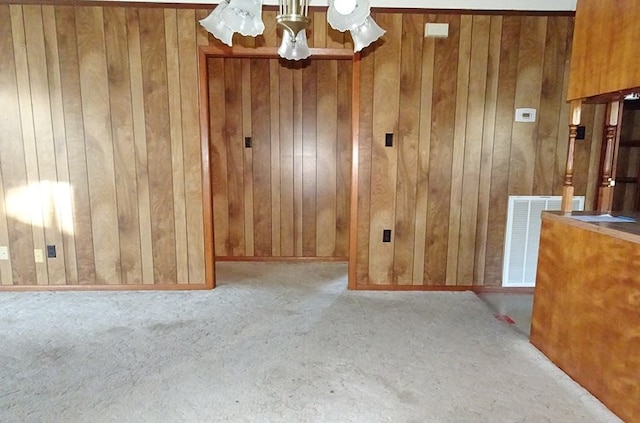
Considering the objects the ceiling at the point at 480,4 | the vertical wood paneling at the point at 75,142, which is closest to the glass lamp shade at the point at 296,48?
the ceiling at the point at 480,4

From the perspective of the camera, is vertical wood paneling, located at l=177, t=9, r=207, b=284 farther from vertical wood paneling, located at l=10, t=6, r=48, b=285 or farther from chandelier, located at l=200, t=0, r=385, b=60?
chandelier, located at l=200, t=0, r=385, b=60

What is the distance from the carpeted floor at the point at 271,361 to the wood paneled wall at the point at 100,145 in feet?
1.10

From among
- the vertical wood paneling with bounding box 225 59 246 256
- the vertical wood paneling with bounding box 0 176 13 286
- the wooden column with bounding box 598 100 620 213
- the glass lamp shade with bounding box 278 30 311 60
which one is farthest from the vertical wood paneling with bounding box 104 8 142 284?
the wooden column with bounding box 598 100 620 213

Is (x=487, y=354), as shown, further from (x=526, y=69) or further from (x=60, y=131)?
(x=60, y=131)

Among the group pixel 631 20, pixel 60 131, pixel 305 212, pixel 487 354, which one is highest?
pixel 631 20

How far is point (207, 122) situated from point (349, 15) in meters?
2.03

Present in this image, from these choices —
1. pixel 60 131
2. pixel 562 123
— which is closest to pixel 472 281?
pixel 562 123

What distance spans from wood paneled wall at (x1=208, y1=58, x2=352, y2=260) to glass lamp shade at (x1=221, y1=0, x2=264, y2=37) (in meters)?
2.67

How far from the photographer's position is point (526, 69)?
3.15 meters

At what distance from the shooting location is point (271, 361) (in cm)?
220

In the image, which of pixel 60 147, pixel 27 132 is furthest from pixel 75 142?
pixel 27 132

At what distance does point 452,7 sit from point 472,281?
2.26 metres

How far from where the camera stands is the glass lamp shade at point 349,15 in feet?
4.57

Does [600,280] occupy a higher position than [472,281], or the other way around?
[600,280]
